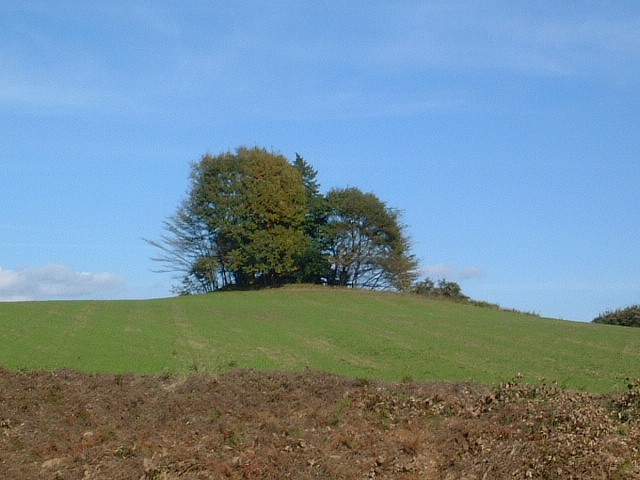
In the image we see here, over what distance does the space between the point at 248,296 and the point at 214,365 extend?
2679 centimetres

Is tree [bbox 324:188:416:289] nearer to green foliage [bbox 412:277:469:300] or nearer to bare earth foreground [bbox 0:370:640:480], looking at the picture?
green foliage [bbox 412:277:469:300]

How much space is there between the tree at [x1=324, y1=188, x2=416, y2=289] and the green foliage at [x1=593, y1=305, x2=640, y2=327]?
12869mm

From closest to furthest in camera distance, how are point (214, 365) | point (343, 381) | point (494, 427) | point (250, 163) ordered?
point (494, 427) → point (343, 381) → point (214, 365) → point (250, 163)

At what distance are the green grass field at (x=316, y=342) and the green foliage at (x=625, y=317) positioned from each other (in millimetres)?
13225

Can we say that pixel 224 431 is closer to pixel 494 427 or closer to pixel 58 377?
pixel 494 427

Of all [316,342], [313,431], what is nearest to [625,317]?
[316,342]

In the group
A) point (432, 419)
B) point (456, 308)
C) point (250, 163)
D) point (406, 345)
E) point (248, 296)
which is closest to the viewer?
point (432, 419)

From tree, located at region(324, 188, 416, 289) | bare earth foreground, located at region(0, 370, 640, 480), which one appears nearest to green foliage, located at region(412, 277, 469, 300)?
tree, located at region(324, 188, 416, 289)

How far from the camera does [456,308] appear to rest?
42.5m

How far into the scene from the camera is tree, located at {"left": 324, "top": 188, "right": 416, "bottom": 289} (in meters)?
51.9

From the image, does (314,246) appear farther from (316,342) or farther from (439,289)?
(316,342)

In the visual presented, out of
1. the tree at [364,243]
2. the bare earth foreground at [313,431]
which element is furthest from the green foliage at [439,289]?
the bare earth foreground at [313,431]

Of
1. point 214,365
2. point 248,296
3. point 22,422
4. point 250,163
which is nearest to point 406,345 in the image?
point 214,365

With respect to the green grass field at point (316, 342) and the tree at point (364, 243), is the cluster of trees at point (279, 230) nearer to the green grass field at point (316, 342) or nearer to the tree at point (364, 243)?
the tree at point (364, 243)
